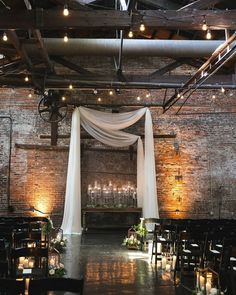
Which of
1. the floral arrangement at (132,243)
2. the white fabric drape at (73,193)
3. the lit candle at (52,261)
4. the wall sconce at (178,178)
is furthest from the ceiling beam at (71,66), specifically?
the lit candle at (52,261)

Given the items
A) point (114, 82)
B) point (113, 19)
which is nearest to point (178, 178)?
point (114, 82)

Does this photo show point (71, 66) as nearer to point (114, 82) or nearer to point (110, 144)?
point (114, 82)

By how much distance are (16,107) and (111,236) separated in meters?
5.68

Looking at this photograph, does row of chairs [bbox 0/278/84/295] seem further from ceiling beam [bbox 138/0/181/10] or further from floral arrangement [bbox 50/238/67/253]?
ceiling beam [bbox 138/0/181/10]

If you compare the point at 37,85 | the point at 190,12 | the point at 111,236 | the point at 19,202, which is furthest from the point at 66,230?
the point at 190,12

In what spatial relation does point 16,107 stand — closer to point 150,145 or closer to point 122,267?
point 150,145

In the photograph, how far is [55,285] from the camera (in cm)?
288

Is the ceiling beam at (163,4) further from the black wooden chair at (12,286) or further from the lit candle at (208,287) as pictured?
the black wooden chair at (12,286)

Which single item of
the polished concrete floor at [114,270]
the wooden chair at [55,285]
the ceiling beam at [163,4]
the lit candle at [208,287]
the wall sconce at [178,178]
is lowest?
the polished concrete floor at [114,270]

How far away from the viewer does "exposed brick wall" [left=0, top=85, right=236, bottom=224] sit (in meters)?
13.5

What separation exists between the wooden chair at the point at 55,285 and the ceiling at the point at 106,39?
4.69m

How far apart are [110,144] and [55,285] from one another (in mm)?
10032

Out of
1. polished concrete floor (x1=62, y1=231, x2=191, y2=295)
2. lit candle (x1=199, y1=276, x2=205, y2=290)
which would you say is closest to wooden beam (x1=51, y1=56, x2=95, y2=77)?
polished concrete floor (x1=62, y1=231, x2=191, y2=295)

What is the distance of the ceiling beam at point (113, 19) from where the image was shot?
641 cm
